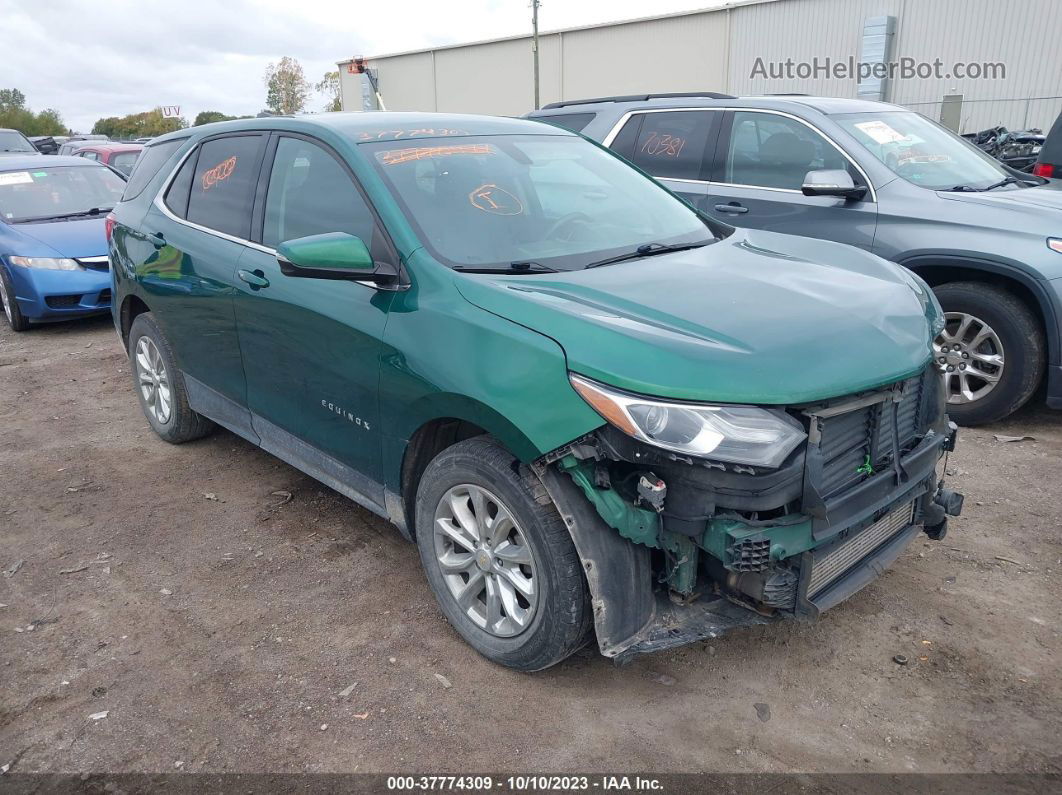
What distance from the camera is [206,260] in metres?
4.02

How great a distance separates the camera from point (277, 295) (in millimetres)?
3500

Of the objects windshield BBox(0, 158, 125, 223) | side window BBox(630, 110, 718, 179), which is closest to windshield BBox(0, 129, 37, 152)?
windshield BBox(0, 158, 125, 223)

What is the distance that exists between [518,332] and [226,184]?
7.37 ft

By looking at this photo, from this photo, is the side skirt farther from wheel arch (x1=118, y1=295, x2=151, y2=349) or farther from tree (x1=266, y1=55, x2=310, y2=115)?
tree (x1=266, y1=55, x2=310, y2=115)

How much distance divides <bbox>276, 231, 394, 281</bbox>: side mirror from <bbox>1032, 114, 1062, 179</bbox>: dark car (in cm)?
728

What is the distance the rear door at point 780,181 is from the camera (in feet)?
17.3

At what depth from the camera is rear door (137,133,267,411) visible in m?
3.90

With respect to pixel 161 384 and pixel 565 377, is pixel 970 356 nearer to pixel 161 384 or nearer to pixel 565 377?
pixel 565 377

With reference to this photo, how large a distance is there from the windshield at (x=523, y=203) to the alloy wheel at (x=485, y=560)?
857 mm

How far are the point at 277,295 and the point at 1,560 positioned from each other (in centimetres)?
180

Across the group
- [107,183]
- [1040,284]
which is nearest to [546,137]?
[1040,284]
